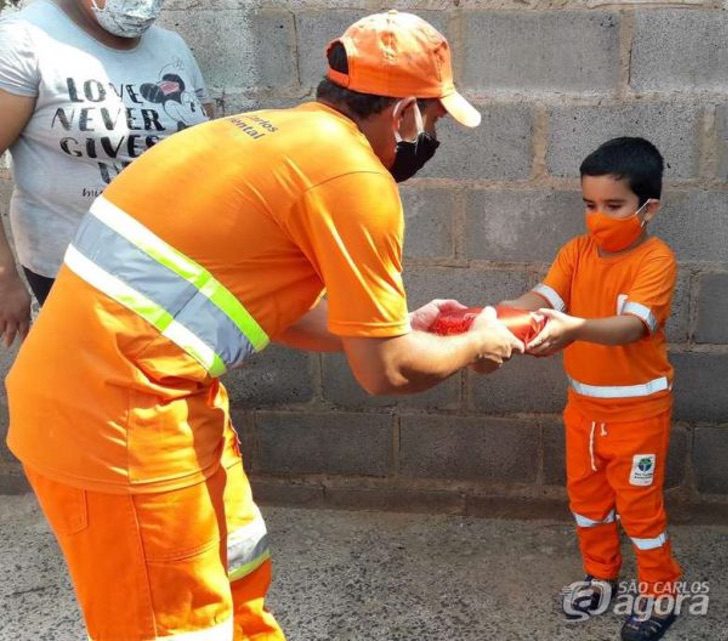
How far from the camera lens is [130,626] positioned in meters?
1.87

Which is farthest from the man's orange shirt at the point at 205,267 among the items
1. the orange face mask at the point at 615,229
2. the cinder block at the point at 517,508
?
the cinder block at the point at 517,508

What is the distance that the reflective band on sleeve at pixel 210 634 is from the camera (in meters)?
1.88

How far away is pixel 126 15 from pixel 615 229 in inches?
62.9

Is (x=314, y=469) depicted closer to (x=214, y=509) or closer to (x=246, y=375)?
(x=246, y=375)

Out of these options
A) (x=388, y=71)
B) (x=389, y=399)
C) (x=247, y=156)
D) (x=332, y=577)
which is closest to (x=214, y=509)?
(x=247, y=156)

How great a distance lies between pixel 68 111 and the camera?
264cm

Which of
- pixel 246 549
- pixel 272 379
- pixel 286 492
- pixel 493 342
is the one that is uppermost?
pixel 493 342

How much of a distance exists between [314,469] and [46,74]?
1.85 metres

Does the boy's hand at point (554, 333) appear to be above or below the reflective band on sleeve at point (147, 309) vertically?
below

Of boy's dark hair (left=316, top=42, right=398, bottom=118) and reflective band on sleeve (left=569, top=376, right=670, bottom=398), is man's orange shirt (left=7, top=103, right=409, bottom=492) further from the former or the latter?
reflective band on sleeve (left=569, top=376, right=670, bottom=398)

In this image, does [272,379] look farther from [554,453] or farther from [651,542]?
[651,542]

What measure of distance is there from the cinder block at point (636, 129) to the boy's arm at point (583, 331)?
718 millimetres

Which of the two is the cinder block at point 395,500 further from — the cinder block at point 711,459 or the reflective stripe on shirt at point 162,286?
the reflective stripe on shirt at point 162,286

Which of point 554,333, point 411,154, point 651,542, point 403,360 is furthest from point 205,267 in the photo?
point 651,542
